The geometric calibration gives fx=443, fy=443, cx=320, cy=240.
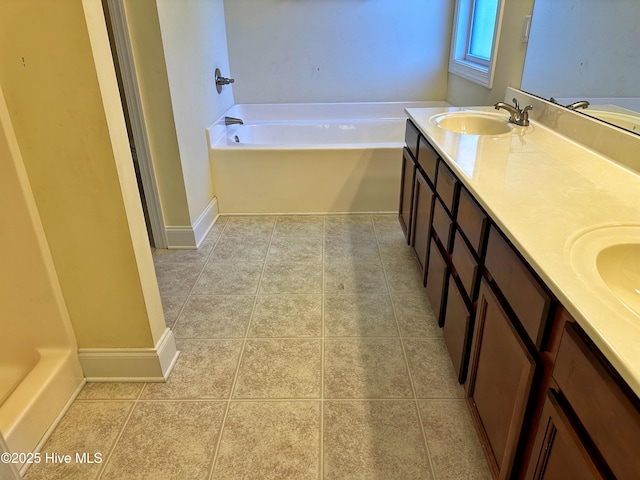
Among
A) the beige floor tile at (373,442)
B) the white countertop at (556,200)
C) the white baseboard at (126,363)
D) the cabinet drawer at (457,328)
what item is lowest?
the beige floor tile at (373,442)

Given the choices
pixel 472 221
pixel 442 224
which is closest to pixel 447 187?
pixel 442 224

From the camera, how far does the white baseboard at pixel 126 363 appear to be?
170 centimetres

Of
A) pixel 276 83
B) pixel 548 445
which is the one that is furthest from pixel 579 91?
pixel 276 83

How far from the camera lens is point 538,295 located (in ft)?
3.10

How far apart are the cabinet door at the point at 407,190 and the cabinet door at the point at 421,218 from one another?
95 millimetres

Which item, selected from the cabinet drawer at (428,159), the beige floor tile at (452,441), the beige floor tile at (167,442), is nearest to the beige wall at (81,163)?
the beige floor tile at (167,442)

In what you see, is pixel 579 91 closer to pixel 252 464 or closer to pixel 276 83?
pixel 252 464

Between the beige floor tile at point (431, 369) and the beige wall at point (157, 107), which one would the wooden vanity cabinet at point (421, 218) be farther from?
the beige wall at point (157, 107)

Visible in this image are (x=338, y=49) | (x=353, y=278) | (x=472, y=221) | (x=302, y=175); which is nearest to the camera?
(x=472, y=221)

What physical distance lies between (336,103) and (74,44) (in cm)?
278

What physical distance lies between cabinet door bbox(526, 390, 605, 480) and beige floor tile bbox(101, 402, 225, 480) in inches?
37.8

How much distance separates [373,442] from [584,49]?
1.74 m

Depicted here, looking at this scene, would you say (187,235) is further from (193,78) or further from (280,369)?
(280,369)

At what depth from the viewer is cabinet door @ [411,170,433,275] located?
2.03 meters
